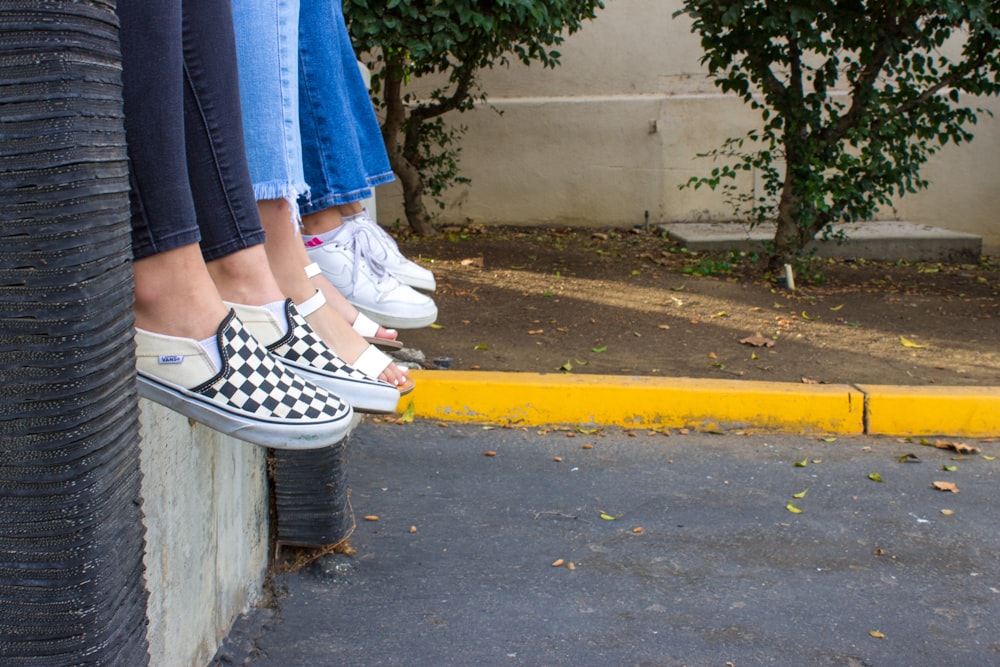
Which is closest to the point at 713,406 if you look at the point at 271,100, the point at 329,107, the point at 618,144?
the point at 329,107

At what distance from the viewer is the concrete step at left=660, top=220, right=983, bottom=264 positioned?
7.49 m

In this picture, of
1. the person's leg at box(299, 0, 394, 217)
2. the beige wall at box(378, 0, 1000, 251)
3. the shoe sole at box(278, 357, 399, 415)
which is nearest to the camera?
the shoe sole at box(278, 357, 399, 415)

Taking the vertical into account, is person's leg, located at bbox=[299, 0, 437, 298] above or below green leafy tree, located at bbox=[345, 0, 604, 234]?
below

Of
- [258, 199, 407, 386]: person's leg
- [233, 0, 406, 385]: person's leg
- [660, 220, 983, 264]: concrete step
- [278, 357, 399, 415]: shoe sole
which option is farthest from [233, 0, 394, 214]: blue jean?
[660, 220, 983, 264]: concrete step

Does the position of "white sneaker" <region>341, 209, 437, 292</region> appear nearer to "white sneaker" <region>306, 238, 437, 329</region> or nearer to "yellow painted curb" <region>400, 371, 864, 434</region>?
"white sneaker" <region>306, 238, 437, 329</region>

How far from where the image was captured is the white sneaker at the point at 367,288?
101 inches

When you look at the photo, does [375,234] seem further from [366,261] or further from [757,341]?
[757,341]

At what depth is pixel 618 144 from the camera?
28.4 feet

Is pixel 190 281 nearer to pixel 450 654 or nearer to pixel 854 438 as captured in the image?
pixel 450 654

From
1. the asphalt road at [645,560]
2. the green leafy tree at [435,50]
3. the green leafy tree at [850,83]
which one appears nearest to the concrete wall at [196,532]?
the asphalt road at [645,560]

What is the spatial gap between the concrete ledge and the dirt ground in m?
0.35

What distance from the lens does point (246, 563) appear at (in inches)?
94.3

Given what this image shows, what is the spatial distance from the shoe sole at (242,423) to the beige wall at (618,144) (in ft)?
23.1

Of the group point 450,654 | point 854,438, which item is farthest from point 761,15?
point 450,654
